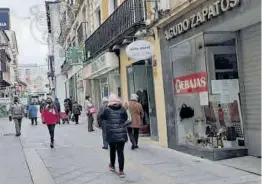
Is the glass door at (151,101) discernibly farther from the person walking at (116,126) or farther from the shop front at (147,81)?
the person walking at (116,126)

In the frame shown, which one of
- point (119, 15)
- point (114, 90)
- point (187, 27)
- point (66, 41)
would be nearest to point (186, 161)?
point (187, 27)

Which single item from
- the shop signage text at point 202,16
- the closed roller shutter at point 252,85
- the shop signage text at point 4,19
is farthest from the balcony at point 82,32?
the closed roller shutter at point 252,85

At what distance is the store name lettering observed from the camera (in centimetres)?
1909

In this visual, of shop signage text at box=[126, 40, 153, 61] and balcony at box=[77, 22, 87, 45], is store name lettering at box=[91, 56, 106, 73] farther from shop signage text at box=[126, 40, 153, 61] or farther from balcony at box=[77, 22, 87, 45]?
shop signage text at box=[126, 40, 153, 61]

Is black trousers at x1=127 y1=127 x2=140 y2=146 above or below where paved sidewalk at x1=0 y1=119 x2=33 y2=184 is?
above

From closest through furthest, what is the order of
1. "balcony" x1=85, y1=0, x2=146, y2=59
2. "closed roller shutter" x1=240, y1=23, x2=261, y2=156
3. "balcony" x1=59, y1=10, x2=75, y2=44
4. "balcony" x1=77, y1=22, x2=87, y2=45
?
"closed roller shutter" x1=240, y1=23, x2=261, y2=156
"balcony" x1=85, y1=0, x2=146, y2=59
"balcony" x1=77, y1=22, x2=87, y2=45
"balcony" x1=59, y1=10, x2=75, y2=44

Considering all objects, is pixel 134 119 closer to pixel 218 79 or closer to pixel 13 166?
pixel 218 79

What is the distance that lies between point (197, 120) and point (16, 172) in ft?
15.0

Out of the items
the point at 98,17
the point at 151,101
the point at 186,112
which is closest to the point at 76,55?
the point at 98,17

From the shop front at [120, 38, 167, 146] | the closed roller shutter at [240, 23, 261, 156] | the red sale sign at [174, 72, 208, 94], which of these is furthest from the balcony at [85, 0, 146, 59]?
the closed roller shutter at [240, 23, 261, 156]

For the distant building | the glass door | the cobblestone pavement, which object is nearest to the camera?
the cobblestone pavement

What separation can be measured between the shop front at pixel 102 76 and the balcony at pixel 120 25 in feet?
1.67

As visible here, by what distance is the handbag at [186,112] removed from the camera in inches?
471

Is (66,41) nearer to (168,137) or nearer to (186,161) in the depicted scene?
(168,137)
